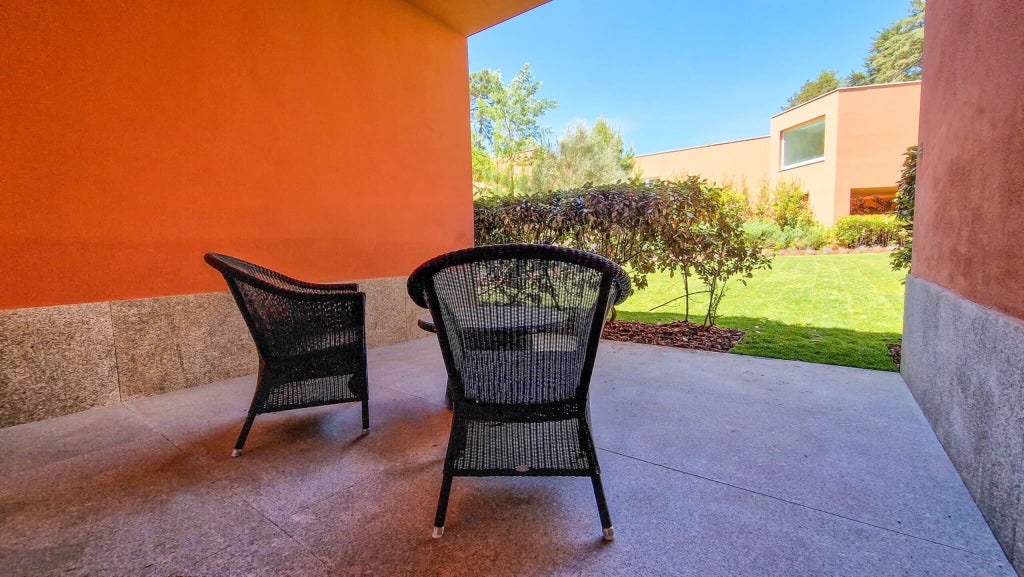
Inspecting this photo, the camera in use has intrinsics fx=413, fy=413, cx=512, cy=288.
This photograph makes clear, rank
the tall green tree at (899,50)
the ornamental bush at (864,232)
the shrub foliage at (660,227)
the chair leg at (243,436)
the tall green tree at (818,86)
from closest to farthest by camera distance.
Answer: the chair leg at (243,436), the shrub foliage at (660,227), the ornamental bush at (864,232), the tall green tree at (899,50), the tall green tree at (818,86)

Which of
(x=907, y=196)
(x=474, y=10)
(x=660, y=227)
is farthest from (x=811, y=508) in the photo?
(x=474, y=10)

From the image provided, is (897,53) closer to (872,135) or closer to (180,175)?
(872,135)

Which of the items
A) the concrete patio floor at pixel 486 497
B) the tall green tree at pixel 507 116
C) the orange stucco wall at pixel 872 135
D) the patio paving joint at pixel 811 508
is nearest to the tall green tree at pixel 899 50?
the orange stucco wall at pixel 872 135

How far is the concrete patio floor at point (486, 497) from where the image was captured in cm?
125

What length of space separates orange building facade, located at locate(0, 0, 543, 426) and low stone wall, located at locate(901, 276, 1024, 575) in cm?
397

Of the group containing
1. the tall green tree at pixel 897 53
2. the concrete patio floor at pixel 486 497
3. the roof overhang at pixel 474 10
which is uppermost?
the tall green tree at pixel 897 53

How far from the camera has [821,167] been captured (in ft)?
46.0

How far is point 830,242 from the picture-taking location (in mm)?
11188

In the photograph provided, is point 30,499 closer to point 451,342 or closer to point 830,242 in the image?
point 451,342

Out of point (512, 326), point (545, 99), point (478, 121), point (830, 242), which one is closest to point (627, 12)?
point (545, 99)

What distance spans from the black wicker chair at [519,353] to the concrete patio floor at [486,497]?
0.20 metres

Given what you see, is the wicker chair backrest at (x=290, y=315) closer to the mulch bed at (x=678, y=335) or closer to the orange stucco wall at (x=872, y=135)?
the mulch bed at (x=678, y=335)

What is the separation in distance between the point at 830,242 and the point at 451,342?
43.5 feet

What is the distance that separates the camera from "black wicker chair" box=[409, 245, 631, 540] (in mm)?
1313
